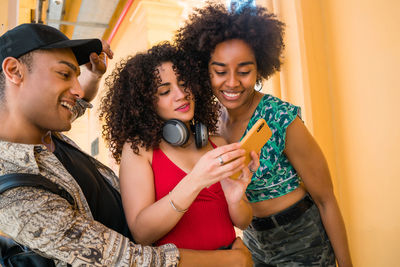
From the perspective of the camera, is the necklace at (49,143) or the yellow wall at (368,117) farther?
the yellow wall at (368,117)

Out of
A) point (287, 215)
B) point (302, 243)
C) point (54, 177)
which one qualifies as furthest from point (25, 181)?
point (302, 243)

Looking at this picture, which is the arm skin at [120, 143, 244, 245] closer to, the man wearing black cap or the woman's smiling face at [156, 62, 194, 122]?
the man wearing black cap

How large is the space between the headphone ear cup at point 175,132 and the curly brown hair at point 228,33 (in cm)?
37

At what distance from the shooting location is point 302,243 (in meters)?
1.57

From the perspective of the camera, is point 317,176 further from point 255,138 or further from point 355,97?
point 355,97

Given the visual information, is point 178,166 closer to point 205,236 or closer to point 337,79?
point 205,236

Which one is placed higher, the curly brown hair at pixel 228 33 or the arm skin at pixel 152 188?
the curly brown hair at pixel 228 33

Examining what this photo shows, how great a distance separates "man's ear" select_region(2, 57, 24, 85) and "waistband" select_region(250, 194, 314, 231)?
4.12 ft

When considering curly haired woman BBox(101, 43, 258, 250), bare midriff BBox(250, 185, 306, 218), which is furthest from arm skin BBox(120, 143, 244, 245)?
bare midriff BBox(250, 185, 306, 218)

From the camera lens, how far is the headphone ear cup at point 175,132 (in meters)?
1.24

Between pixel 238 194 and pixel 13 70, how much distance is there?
913 millimetres

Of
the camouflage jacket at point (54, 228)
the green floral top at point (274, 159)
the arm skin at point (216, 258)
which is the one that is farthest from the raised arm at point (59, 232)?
the green floral top at point (274, 159)

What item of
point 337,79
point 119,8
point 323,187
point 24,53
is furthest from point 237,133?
point 119,8

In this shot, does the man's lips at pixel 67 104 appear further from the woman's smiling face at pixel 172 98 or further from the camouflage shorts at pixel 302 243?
the camouflage shorts at pixel 302 243
